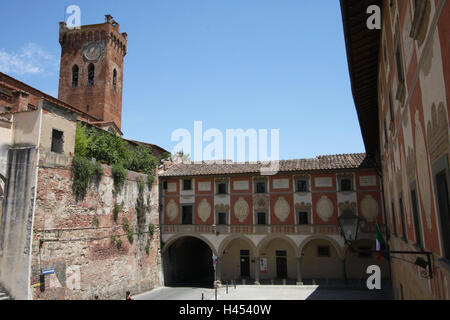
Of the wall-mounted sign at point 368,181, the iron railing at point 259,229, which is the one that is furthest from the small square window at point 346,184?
the iron railing at point 259,229

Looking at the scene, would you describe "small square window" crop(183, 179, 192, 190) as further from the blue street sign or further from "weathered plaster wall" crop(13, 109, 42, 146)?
"weathered plaster wall" crop(13, 109, 42, 146)

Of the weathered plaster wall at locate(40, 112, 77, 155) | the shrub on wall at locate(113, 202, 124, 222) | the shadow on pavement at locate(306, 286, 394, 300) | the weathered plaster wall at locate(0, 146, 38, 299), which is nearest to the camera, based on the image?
the weathered plaster wall at locate(0, 146, 38, 299)

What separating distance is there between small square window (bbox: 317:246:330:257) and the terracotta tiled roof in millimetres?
6261

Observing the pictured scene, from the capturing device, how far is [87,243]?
18734mm

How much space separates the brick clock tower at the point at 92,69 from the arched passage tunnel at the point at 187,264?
2041 cm

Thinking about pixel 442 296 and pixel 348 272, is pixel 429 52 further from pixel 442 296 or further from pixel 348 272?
pixel 348 272

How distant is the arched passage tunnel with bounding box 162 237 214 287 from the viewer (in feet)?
90.6

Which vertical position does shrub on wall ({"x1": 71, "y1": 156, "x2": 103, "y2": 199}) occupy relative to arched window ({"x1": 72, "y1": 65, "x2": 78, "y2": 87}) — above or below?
below

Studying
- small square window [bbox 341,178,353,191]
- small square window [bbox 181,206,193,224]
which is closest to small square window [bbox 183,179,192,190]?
small square window [bbox 181,206,193,224]

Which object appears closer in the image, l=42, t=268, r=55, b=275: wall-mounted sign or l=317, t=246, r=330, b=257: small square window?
l=42, t=268, r=55, b=275: wall-mounted sign

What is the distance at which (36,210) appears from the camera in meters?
15.8

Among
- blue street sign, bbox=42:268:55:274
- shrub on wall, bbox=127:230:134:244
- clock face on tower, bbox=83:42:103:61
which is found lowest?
blue street sign, bbox=42:268:55:274

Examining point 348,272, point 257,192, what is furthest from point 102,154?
point 348,272
